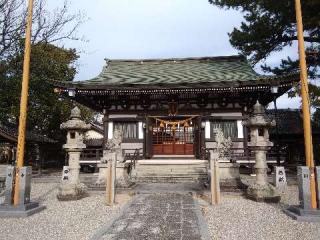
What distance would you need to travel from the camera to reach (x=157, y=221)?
6.58m

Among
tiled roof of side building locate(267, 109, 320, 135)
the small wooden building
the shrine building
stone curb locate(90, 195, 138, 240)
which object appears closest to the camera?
stone curb locate(90, 195, 138, 240)

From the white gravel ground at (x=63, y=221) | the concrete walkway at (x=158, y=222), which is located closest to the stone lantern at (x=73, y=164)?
the white gravel ground at (x=63, y=221)

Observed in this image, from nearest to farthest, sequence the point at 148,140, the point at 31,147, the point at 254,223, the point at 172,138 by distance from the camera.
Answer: the point at 254,223
the point at 148,140
the point at 172,138
the point at 31,147

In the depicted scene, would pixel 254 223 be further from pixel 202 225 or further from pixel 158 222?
pixel 158 222

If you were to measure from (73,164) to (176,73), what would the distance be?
11.9 metres

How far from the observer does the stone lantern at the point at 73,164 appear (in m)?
9.38

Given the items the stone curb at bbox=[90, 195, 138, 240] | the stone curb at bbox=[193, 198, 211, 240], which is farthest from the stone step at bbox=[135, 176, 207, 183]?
the stone curb at bbox=[90, 195, 138, 240]

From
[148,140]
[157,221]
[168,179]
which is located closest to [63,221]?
[157,221]

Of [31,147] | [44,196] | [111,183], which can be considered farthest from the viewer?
[31,147]

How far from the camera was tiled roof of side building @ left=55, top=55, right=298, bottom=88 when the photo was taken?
1625 centimetres

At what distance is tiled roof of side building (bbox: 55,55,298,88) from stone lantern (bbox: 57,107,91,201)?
659cm

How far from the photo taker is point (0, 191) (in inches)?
446

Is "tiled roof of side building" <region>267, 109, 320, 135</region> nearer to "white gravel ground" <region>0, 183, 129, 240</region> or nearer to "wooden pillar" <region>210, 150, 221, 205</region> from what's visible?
"wooden pillar" <region>210, 150, 221, 205</region>

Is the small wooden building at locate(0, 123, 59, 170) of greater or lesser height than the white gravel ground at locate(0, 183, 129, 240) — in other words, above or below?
above
